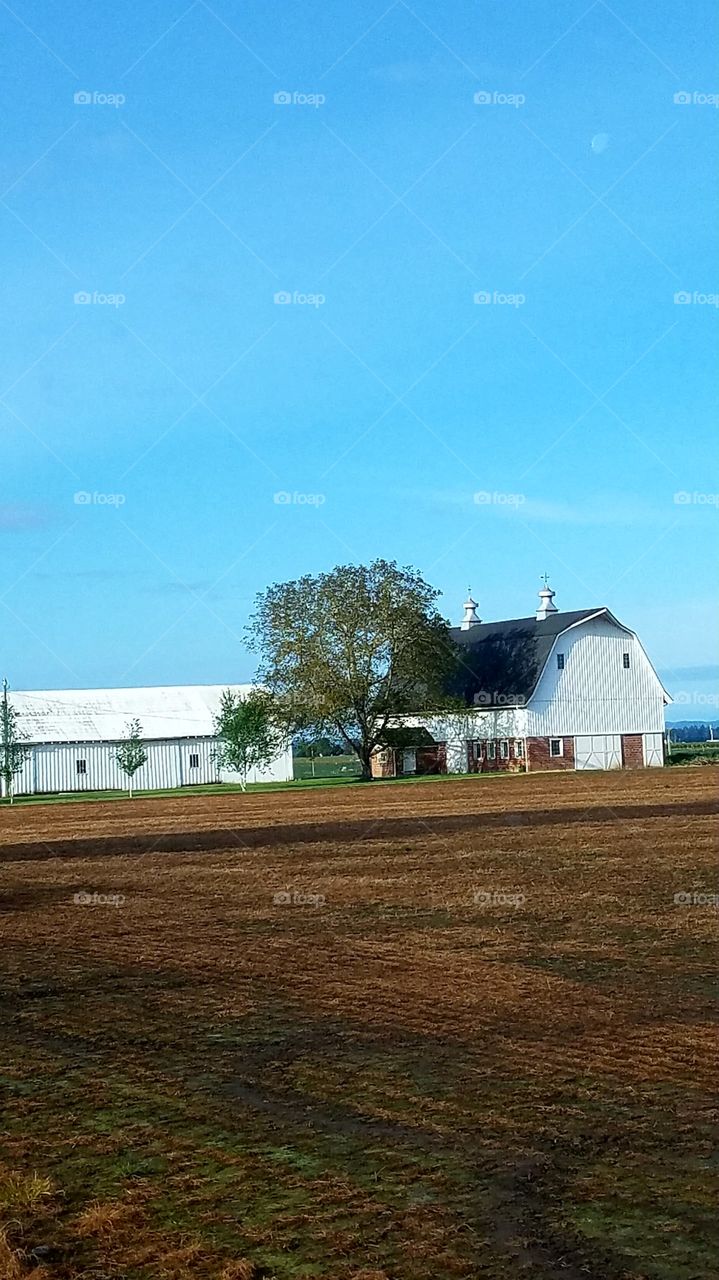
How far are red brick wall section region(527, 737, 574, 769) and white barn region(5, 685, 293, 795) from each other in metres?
13.9

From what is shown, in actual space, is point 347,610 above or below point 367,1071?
above

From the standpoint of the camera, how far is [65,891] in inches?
808

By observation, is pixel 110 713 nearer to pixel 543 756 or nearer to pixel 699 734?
pixel 543 756

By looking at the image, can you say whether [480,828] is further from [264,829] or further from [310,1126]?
[310,1126]

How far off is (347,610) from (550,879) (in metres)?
51.0

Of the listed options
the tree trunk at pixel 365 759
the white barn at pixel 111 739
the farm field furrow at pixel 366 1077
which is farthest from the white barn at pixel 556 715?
the farm field furrow at pixel 366 1077

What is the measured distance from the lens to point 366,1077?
8711 millimetres

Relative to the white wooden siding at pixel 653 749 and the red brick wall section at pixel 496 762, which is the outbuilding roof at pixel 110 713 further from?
the white wooden siding at pixel 653 749

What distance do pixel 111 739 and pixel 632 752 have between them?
101 feet

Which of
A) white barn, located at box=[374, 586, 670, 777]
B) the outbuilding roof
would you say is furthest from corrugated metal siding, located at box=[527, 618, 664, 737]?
the outbuilding roof

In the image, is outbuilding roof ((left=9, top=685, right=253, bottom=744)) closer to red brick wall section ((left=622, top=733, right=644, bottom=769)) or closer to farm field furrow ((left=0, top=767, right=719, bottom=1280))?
red brick wall section ((left=622, top=733, right=644, bottom=769))

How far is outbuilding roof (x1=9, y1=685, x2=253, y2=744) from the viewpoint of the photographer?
80.9 metres

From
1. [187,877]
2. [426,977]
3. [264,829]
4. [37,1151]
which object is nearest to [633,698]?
[264,829]

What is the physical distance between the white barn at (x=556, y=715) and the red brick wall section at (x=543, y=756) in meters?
0.06
